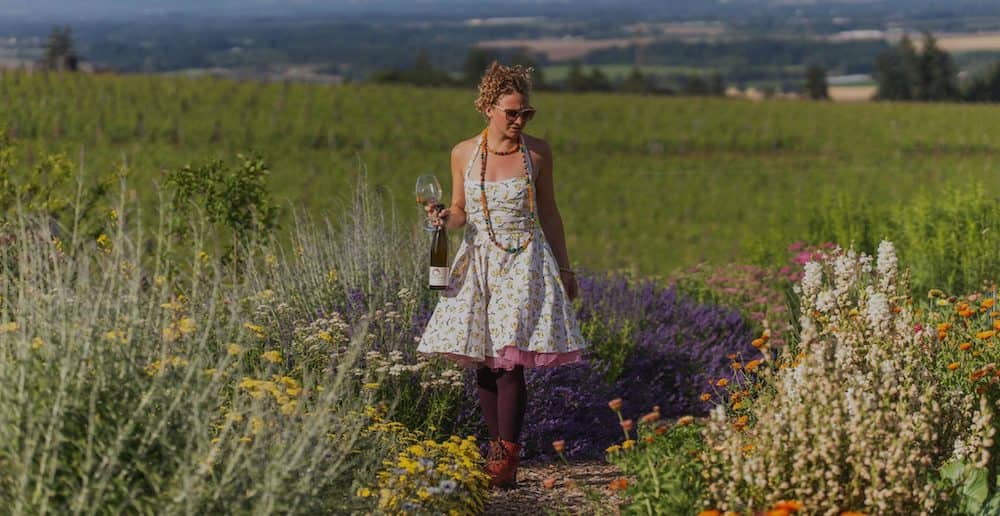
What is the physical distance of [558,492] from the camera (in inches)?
233

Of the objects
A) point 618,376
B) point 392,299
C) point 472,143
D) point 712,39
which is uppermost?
point 472,143

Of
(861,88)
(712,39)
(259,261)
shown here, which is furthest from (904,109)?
(712,39)

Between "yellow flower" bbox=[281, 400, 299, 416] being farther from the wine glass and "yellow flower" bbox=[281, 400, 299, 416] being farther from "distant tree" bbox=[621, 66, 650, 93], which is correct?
"distant tree" bbox=[621, 66, 650, 93]

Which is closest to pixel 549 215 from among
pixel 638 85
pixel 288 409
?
pixel 288 409

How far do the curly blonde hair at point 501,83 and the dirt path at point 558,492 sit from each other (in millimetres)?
1586

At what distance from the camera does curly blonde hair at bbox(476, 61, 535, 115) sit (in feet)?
18.6

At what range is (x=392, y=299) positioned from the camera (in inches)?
288

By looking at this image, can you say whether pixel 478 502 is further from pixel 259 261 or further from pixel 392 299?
pixel 259 261

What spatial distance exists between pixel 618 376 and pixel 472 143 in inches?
96.9

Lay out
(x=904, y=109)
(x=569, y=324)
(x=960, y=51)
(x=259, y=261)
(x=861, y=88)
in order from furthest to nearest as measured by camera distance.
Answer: (x=960, y=51), (x=861, y=88), (x=904, y=109), (x=259, y=261), (x=569, y=324)

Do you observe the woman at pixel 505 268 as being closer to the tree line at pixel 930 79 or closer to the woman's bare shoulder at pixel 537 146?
the woman's bare shoulder at pixel 537 146

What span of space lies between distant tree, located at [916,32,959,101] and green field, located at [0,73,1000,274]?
3225cm

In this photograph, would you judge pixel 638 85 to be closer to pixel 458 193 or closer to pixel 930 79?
pixel 930 79

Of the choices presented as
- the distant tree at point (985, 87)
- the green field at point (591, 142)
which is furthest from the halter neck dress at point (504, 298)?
the distant tree at point (985, 87)
